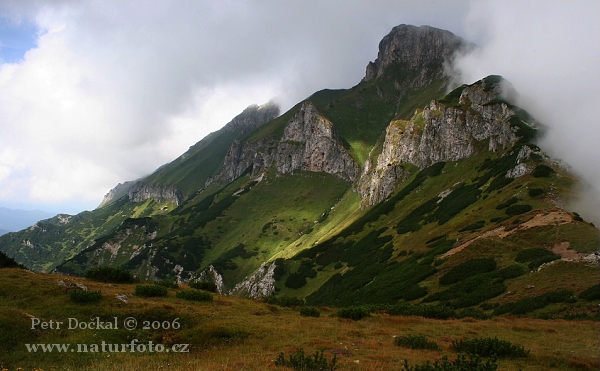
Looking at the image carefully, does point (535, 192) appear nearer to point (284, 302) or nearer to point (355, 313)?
point (355, 313)

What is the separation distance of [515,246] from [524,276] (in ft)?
25.9

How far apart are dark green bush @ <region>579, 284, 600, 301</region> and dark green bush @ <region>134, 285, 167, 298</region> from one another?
3298 cm

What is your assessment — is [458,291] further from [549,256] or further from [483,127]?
[483,127]

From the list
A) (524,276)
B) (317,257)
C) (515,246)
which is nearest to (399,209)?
(317,257)

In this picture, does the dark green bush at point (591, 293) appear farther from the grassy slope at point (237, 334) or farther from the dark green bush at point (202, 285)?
the dark green bush at point (202, 285)

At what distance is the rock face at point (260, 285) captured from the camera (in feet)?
303

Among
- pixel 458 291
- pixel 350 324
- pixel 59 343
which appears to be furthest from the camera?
pixel 458 291

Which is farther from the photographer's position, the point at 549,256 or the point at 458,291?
the point at 458,291

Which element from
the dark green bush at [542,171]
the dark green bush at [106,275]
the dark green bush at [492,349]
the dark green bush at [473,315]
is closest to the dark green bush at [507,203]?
the dark green bush at [542,171]

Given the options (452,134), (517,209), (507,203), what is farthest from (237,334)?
(452,134)

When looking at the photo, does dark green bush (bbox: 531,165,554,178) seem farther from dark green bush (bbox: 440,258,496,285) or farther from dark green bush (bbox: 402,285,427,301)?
dark green bush (bbox: 402,285,427,301)

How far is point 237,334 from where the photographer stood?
58.5 ft

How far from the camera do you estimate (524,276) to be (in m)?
33.6

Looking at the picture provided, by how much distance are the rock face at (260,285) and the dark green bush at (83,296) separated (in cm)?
7065
